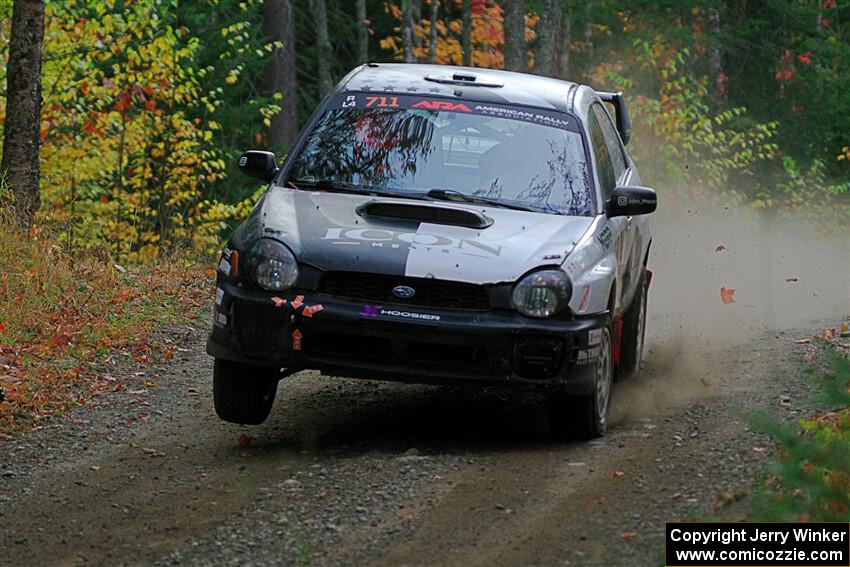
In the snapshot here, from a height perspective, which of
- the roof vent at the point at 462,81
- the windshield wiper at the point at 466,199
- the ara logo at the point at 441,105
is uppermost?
the roof vent at the point at 462,81

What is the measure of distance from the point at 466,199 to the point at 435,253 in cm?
87

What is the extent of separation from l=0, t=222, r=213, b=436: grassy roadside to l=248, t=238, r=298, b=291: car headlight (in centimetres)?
201

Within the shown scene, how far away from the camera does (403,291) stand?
292 inches

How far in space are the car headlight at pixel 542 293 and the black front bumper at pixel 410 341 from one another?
5 cm

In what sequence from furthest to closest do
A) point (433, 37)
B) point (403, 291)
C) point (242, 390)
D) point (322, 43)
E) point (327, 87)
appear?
1. point (433, 37)
2. point (322, 43)
3. point (327, 87)
4. point (242, 390)
5. point (403, 291)

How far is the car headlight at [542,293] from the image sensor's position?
24.3ft

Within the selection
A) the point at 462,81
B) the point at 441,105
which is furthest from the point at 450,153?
the point at 462,81

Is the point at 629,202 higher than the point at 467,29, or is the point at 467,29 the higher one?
the point at 467,29

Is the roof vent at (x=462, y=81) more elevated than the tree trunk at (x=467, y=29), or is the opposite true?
the tree trunk at (x=467, y=29)

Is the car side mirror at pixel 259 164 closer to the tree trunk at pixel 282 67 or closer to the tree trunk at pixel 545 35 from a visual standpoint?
the tree trunk at pixel 545 35

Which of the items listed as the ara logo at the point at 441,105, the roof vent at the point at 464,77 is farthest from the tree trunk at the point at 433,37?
the ara logo at the point at 441,105

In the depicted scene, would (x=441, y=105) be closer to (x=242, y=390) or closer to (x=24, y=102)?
(x=242, y=390)

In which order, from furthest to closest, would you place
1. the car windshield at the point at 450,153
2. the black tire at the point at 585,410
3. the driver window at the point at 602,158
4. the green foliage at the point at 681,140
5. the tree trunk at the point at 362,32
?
1. the tree trunk at the point at 362,32
2. the green foliage at the point at 681,140
3. the driver window at the point at 602,158
4. the car windshield at the point at 450,153
5. the black tire at the point at 585,410

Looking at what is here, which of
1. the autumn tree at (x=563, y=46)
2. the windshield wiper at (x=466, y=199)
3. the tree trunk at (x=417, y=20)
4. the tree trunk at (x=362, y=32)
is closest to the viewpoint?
the windshield wiper at (x=466, y=199)
